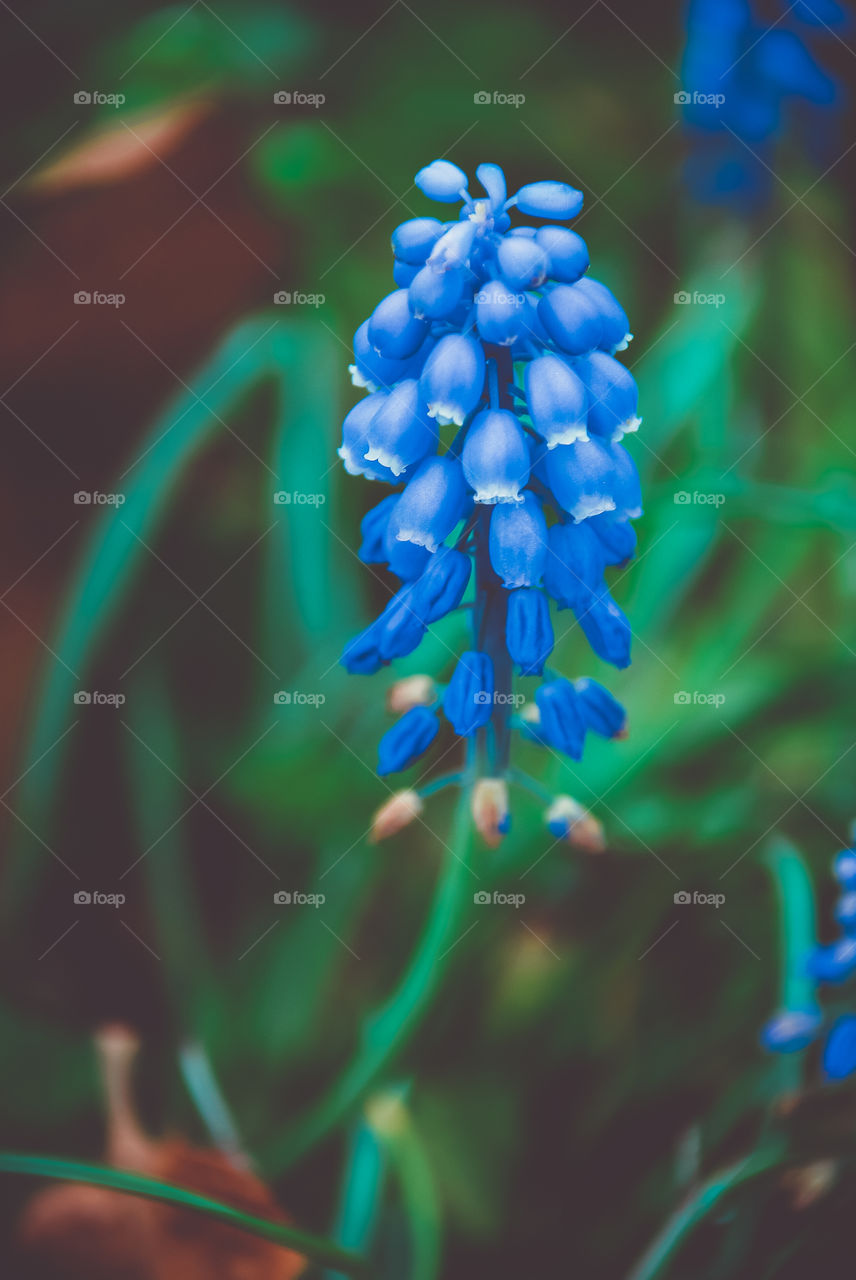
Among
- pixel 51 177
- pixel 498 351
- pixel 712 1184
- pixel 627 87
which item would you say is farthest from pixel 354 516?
pixel 712 1184

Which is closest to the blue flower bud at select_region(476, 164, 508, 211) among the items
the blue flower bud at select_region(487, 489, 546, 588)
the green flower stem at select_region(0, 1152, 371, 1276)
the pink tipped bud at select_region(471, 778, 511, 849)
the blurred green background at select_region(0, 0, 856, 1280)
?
the blue flower bud at select_region(487, 489, 546, 588)

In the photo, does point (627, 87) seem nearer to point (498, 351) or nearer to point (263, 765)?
point (498, 351)

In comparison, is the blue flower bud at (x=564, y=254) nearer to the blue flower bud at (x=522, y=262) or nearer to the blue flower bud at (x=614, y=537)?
the blue flower bud at (x=522, y=262)
